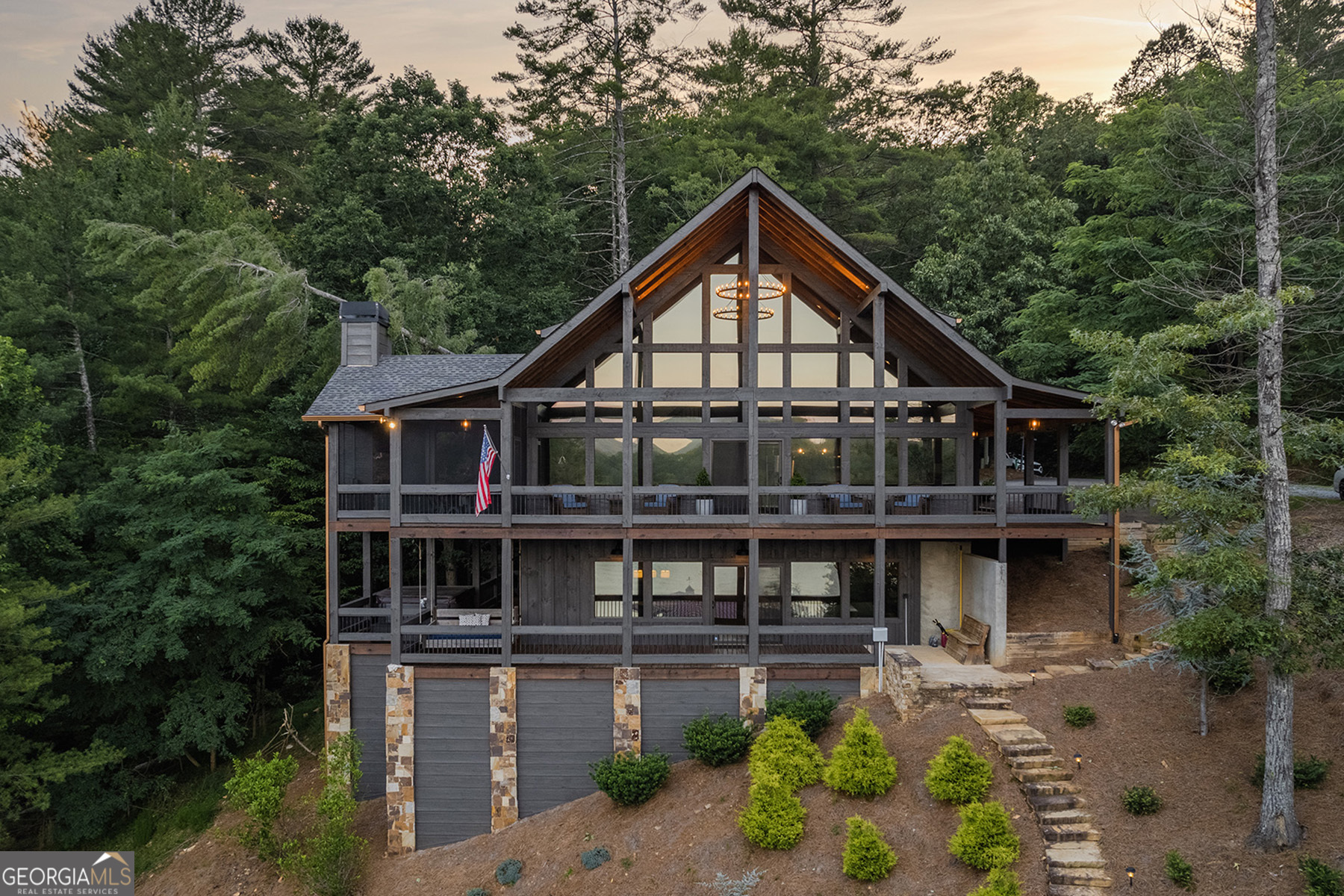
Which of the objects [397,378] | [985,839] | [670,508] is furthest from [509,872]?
[397,378]

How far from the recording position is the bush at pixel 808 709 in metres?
11.7

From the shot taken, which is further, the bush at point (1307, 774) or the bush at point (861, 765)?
the bush at point (861, 765)

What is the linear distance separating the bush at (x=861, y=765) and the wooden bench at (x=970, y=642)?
134 inches

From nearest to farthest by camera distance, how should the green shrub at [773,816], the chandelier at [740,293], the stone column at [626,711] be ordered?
the green shrub at [773,816]
the stone column at [626,711]
the chandelier at [740,293]

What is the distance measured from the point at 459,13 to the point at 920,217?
69.0 feet

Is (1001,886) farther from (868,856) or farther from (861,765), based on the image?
(861,765)

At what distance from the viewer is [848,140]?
30609 millimetres

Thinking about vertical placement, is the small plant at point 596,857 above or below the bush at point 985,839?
below

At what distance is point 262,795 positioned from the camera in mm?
12477

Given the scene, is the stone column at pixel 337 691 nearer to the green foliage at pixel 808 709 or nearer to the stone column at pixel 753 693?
the stone column at pixel 753 693

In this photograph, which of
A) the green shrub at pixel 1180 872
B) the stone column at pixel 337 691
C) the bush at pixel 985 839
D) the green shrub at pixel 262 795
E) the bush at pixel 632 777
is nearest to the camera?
the green shrub at pixel 1180 872

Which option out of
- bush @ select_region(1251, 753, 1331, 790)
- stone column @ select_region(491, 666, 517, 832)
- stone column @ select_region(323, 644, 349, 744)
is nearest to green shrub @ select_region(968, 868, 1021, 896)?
bush @ select_region(1251, 753, 1331, 790)

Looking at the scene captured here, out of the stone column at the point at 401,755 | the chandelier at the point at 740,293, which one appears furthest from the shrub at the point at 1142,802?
the stone column at the point at 401,755

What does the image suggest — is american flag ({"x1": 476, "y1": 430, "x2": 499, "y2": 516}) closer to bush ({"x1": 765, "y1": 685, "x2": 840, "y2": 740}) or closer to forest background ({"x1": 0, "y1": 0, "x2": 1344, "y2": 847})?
bush ({"x1": 765, "y1": 685, "x2": 840, "y2": 740})
